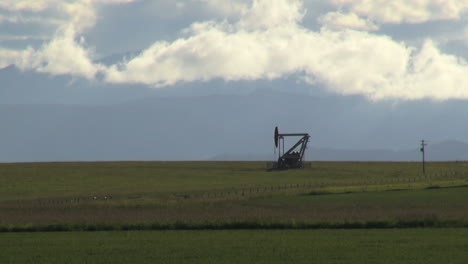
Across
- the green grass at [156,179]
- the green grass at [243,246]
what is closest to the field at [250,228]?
the green grass at [243,246]

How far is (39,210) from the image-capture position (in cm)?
6356

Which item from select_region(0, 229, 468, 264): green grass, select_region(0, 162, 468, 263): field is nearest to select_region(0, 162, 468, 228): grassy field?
select_region(0, 162, 468, 263): field

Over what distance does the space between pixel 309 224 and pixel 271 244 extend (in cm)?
991

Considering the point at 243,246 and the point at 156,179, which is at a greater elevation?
the point at 156,179

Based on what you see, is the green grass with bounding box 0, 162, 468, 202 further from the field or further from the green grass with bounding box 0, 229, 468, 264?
the green grass with bounding box 0, 229, 468, 264

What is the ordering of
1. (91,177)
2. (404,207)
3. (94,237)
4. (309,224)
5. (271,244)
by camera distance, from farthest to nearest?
1. (91,177)
2. (404,207)
3. (309,224)
4. (94,237)
5. (271,244)

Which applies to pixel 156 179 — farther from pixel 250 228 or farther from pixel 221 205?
pixel 250 228

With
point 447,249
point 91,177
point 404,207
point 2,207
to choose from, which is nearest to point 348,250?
point 447,249

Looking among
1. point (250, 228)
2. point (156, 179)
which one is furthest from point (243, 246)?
point (156, 179)

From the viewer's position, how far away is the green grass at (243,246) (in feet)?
106

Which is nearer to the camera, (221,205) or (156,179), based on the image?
(221,205)

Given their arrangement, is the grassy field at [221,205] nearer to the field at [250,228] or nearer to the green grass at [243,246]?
the field at [250,228]

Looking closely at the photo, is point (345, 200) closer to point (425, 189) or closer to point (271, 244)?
point (425, 189)

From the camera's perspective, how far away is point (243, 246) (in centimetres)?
3628
